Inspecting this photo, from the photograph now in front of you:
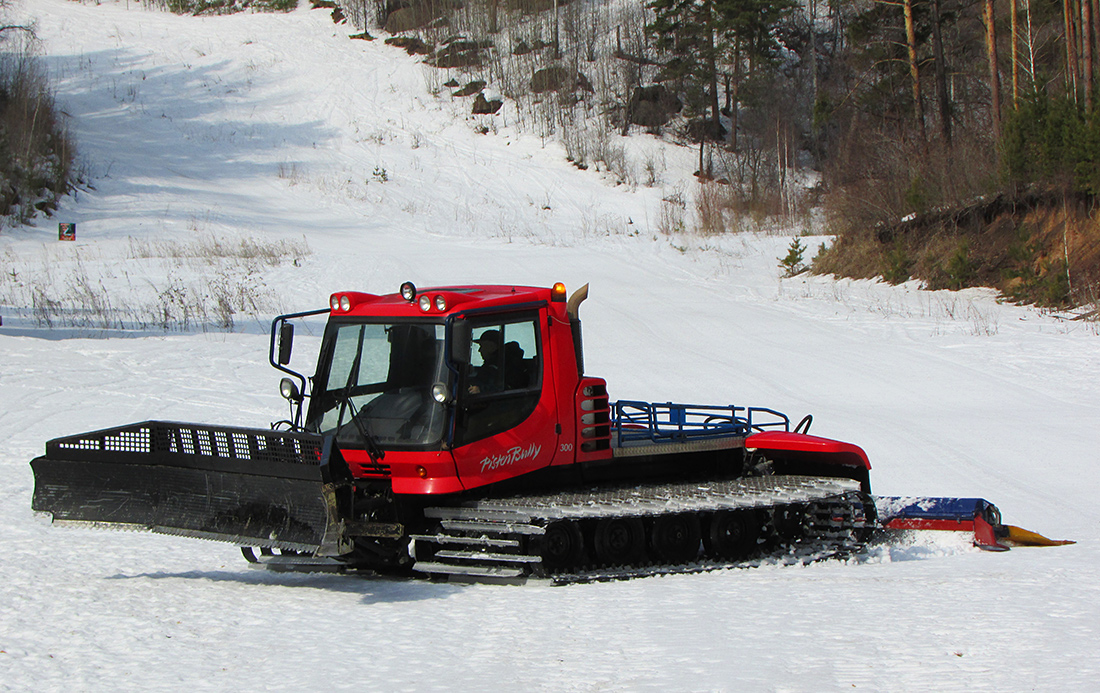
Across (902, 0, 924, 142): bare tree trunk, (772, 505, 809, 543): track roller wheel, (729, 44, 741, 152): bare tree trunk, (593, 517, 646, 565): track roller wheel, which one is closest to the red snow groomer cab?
(593, 517, 646, 565): track roller wheel

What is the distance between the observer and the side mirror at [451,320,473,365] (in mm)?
6373

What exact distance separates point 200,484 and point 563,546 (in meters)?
2.43

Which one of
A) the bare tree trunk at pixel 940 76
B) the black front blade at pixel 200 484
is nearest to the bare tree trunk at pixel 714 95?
the bare tree trunk at pixel 940 76

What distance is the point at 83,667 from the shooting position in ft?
14.6

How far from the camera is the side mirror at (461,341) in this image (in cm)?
637

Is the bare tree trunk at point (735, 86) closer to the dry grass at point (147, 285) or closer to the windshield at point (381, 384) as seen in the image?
the dry grass at point (147, 285)

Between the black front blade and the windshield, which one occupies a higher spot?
the windshield

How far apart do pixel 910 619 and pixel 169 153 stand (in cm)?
4272

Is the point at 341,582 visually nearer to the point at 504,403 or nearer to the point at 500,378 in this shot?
the point at 504,403

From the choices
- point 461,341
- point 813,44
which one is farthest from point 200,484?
point 813,44

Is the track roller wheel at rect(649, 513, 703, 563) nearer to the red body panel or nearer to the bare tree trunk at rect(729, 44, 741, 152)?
the red body panel

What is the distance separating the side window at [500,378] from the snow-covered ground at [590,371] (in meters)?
1.12

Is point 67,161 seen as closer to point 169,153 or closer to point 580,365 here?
point 169,153

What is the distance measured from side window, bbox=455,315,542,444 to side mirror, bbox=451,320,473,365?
94mm
